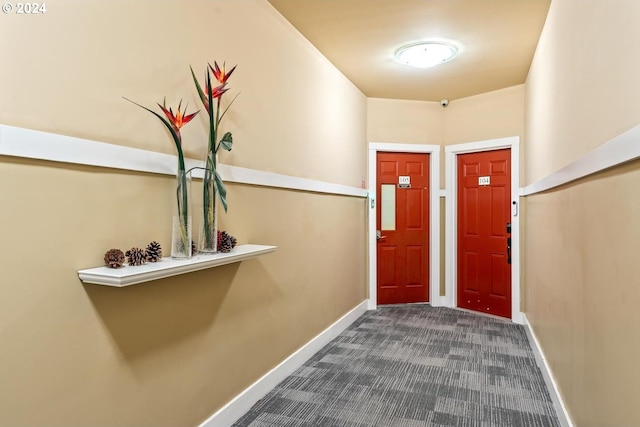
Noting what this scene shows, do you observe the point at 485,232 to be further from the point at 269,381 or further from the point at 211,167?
the point at 211,167

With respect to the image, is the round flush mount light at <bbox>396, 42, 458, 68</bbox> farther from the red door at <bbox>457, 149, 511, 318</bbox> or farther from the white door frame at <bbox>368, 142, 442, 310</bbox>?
the red door at <bbox>457, 149, 511, 318</bbox>

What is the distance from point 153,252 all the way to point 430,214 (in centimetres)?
402

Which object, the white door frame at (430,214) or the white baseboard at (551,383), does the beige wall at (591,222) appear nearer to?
the white baseboard at (551,383)

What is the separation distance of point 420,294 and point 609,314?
3.67 metres

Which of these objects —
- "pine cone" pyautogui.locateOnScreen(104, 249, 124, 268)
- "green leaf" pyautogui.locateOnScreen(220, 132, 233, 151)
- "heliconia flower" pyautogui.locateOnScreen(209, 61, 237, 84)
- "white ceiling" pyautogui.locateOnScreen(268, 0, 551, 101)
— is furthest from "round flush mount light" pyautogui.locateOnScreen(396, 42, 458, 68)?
"pine cone" pyautogui.locateOnScreen(104, 249, 124, 268)

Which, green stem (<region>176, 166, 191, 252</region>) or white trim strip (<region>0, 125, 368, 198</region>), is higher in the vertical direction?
white trim strip (<region>0, 125, 368, 198</region>)

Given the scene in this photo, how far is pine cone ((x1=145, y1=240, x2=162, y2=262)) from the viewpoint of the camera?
1617mm

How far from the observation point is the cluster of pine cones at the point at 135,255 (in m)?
1.48

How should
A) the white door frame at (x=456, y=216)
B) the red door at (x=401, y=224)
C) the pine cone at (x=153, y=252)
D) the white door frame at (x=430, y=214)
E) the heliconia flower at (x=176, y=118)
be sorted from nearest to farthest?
the pine cone at (x=153, y=252) → the heliconia flower at (x=176, y=118) → the white door frame at (x=456, y=216) → the white door frame at (x=430, y=214) → the red door at (x=401, y=224)

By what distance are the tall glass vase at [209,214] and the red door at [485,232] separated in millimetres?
3650

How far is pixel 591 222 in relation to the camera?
5.70 feet

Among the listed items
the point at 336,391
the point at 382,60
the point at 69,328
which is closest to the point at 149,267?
the point at 69,328

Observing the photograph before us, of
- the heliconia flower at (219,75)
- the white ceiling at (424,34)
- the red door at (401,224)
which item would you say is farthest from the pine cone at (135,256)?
the red door at (401,224)

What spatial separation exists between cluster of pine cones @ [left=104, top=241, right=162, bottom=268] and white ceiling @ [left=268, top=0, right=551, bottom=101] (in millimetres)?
1904
